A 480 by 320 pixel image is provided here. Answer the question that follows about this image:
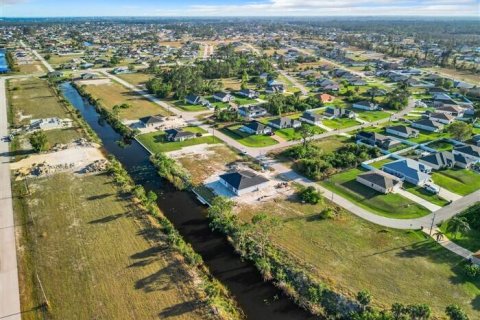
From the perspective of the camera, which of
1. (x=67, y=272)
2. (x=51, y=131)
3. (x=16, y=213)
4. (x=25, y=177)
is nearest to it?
(x=67, y=272)

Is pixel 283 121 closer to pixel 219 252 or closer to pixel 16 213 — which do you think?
pixel 219 252

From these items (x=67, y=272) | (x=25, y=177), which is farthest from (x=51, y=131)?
(x=67, y=272)

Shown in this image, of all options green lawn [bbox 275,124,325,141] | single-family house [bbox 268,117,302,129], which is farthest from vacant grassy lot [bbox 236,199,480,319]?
single-family house [bbox 268,117,302,129]

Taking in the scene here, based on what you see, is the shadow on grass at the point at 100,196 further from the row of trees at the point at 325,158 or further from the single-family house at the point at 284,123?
the single-family house at the point at 284,123

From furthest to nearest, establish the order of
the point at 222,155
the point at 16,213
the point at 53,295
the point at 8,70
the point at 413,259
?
1. the point at 8,70
2. the point at 222,155
3. the point at 16,213
4. the point at 413,259
5. the point at 53,295

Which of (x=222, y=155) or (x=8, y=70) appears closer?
(x=222, y=155)

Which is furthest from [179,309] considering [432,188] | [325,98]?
[325,98]
